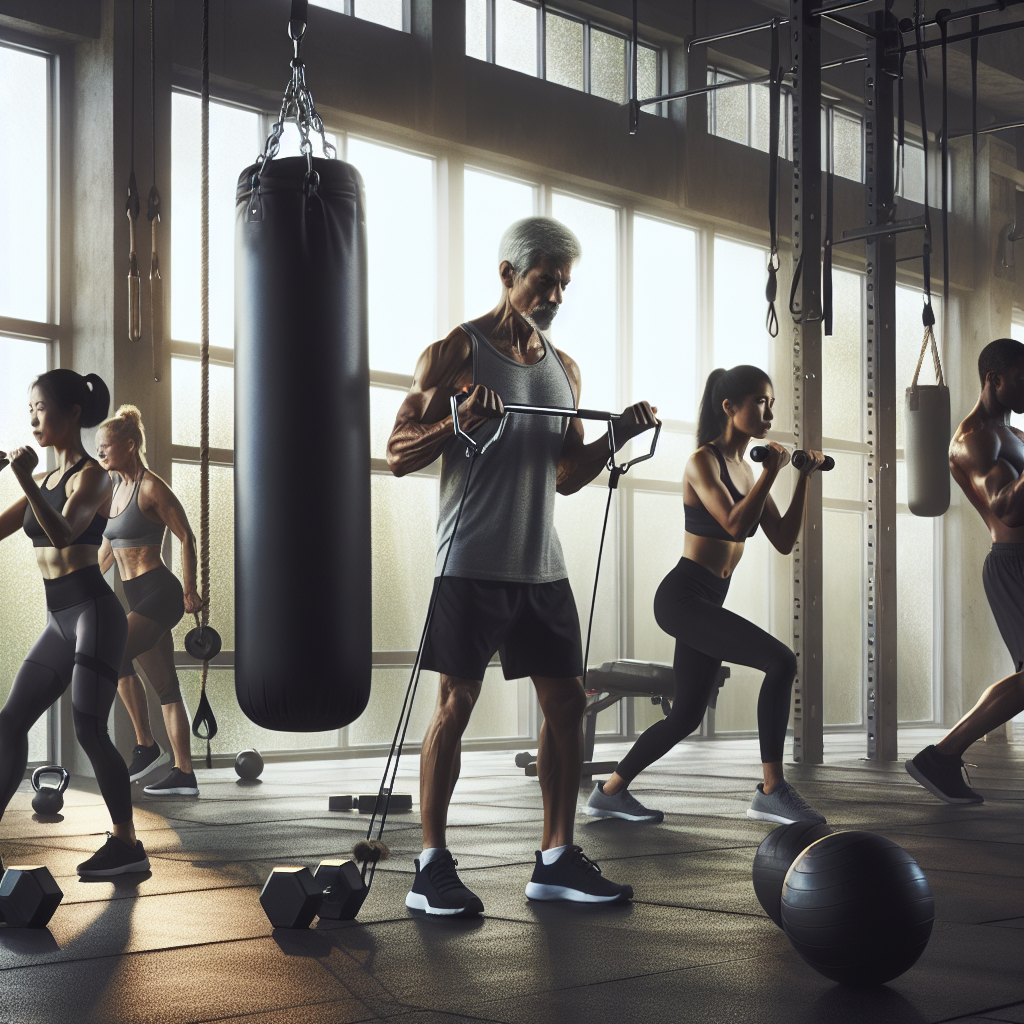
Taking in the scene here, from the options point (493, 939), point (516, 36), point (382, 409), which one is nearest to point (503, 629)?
point (493, 939)

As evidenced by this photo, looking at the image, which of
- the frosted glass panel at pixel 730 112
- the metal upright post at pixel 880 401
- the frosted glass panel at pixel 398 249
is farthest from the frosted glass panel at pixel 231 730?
the frosted glass panel at pixel 730 112

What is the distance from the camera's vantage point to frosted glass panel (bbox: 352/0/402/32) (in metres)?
8.20

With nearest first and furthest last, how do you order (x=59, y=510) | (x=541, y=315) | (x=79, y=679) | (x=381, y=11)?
(x=541, y=315) < (x=79, y=679) < (x=59, y=510) < (x=381, y=11)

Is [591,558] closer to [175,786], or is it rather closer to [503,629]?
[175,786]

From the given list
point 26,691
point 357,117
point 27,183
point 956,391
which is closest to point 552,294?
point 26,691

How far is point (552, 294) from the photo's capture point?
128 inches

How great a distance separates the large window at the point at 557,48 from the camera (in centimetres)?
888

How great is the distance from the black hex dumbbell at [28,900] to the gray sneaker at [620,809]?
2332 mm

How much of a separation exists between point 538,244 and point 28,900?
1825 mm

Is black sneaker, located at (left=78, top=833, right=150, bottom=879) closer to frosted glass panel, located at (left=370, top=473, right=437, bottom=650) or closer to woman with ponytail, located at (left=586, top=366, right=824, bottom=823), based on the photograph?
woman with ponytail, located at (left=586, top=366, right=824, bottom=823)

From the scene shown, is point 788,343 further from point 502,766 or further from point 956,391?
point 502,766

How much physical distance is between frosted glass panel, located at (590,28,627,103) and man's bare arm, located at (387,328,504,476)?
6.84 meters

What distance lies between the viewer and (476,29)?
8.80m

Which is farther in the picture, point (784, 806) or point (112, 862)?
point (784, 806)
